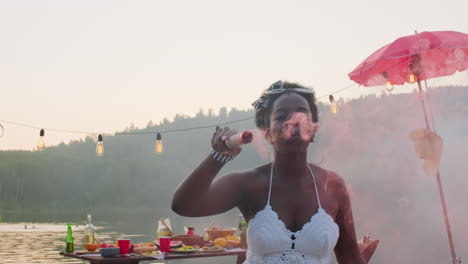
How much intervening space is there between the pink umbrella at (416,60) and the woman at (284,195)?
5.07 m

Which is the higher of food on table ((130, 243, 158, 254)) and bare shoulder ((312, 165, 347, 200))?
bare shoulder ((312, 165, 347, 200))

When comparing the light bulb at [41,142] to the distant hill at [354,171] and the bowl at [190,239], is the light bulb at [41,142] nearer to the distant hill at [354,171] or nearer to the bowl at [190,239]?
the bowl at [190,239]

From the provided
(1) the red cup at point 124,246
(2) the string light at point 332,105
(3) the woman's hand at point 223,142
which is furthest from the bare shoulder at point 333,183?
(2) the string light at point 332,105

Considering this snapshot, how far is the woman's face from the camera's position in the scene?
214 cm

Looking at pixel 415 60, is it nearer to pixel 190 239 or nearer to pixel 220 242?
pixel 220 242

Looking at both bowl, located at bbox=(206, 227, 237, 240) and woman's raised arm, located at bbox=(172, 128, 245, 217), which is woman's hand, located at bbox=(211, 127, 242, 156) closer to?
woman's raised arm, located at bbox=(172, 128, 245, 217)

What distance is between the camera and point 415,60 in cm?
761

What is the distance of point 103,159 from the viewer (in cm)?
14850

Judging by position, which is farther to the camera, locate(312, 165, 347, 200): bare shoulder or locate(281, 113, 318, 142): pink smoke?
locate(312, 165, 347, 200): bare shoulder

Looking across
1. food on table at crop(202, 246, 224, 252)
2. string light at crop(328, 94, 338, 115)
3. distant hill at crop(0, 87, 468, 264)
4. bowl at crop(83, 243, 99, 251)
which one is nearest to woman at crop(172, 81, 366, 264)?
food on table at crop(202, 246, 224, 252)

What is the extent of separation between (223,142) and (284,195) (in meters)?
0.50

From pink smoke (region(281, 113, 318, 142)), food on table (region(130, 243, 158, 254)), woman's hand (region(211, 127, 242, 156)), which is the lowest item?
food on table (region(130, 243, 158, 254))

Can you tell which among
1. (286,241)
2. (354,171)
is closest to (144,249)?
(286,241)

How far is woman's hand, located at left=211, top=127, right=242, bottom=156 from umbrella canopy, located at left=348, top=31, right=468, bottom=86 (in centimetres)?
571
